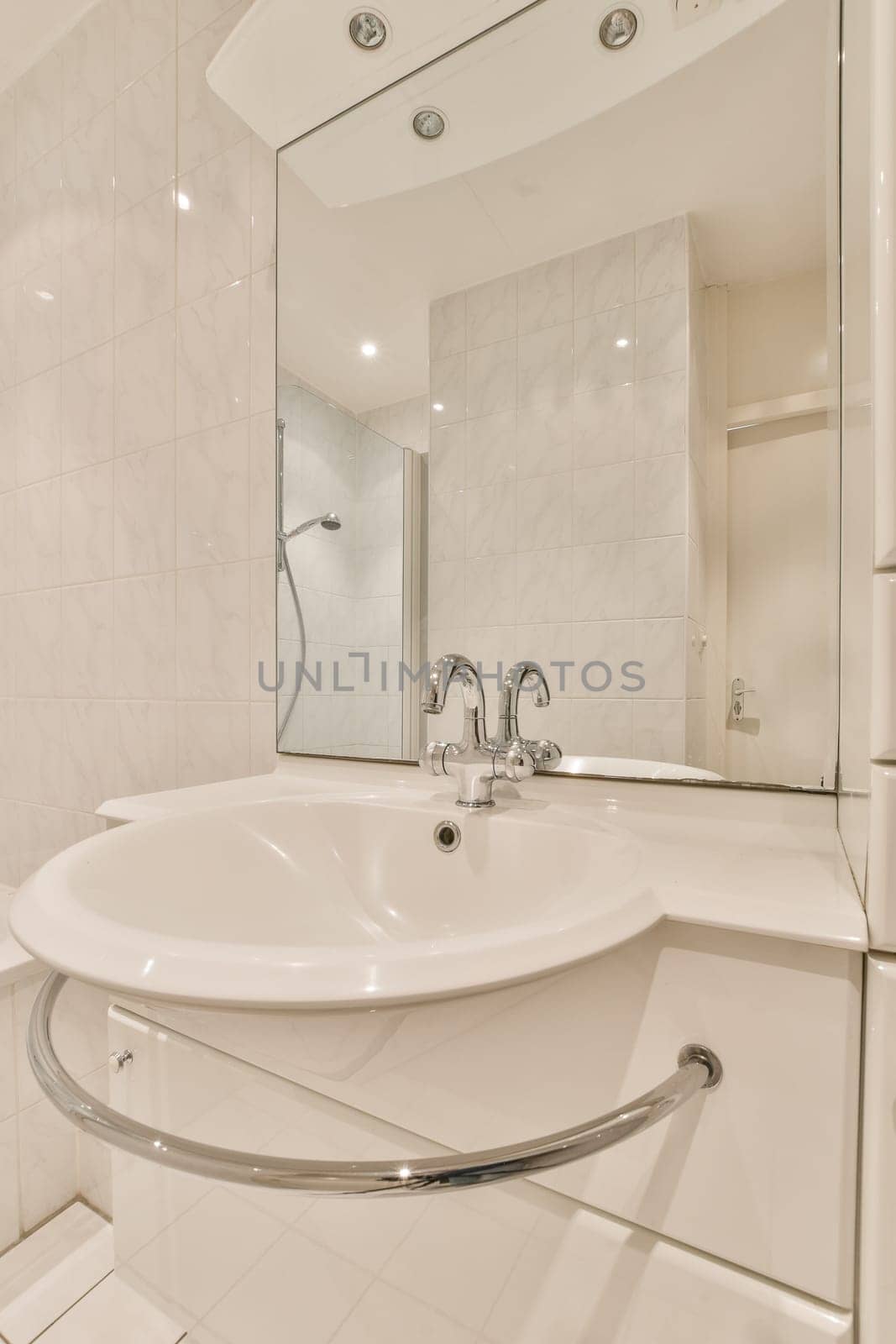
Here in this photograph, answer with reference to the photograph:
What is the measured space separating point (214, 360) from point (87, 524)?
473mm

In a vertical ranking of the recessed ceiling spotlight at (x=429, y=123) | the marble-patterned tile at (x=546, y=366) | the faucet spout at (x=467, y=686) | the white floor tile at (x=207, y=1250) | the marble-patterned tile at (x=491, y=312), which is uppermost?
the recessed ceiling spotlight at (x=429, y=123)

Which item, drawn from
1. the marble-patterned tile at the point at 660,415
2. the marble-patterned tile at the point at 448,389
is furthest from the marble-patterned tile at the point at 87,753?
the marble-patterned tile at the point at 660,415

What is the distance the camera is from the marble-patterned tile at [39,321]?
1466mm

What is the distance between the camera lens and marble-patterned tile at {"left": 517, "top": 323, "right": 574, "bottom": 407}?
86 cm

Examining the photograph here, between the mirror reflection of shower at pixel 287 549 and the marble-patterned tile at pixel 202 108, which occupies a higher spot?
the marble-patterned tile at pixel 202 108

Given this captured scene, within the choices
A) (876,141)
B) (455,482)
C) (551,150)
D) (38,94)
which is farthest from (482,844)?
(38,94)

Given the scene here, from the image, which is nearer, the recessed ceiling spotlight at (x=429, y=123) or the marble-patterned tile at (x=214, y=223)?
the recessed ceiling spotlight at (x=429, y=123)

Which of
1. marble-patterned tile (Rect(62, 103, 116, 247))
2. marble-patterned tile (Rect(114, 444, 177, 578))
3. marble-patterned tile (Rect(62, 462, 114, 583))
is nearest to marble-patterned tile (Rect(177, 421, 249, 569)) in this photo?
marble-patterned tile (Rect(114, 444, 177, 578))

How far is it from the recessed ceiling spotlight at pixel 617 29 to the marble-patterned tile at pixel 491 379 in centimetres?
36

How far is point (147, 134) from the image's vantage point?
1.29 meters

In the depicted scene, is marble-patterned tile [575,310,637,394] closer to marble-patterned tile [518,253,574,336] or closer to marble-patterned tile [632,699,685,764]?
marble-patterned tile [518,253,574,336]

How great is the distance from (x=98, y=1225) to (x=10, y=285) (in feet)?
6.64

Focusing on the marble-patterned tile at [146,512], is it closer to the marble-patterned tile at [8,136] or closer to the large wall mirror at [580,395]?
the large wall mirror at [580,395]

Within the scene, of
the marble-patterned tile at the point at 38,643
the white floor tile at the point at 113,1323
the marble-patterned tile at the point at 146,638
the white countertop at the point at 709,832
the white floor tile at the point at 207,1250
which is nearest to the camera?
the white countertop at the point at 709,832
